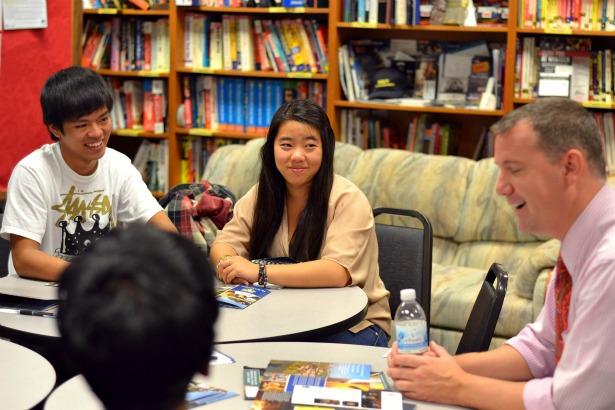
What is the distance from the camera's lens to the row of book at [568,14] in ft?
15.6

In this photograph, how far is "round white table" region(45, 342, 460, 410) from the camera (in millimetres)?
1646

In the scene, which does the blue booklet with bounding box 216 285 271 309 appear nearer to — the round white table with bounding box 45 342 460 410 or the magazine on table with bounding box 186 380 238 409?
the round white table with bounding box 45 342 460 410

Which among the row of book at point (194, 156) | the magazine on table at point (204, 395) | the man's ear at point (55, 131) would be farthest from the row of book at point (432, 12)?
the magazine on table at point (204, 395)

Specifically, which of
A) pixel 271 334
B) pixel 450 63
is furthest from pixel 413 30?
pixel 271 334

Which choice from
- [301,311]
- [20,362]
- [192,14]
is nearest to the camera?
[20,362]

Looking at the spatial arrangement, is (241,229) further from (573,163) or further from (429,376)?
(573,163)

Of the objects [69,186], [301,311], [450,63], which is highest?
[450,63]

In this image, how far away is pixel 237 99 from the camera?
18.4ft

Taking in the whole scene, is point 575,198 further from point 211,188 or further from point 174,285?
point 211,188

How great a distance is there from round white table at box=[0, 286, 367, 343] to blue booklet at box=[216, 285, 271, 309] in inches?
0.8

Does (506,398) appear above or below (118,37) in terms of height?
below

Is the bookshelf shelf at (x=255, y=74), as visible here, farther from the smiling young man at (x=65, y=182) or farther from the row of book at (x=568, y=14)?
the smiling young man at (x=65, y=182)

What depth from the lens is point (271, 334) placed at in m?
2.12

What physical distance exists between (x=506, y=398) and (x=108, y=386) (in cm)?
99
